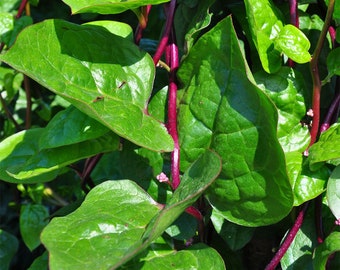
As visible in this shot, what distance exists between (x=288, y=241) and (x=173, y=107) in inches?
9.8

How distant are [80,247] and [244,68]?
291 mm

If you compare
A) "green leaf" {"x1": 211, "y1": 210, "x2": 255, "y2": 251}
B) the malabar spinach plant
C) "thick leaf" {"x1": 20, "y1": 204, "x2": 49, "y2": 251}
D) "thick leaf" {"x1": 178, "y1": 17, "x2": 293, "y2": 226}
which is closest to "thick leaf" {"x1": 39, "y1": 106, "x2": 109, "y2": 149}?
the malabar spinach plant

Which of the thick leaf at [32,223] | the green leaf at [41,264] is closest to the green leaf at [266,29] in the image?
the green leaf at [41,264]

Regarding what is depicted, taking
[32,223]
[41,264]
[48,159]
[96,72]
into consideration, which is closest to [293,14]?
[96,72]

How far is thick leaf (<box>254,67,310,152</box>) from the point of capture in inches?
34.0

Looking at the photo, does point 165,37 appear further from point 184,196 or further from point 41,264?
point 41,264

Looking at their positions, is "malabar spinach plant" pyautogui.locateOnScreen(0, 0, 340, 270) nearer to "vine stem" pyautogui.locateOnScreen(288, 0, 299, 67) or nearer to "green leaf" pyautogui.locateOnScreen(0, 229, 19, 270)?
"vine stem" pyautogui.locateOnScreen(288, 0, 299, 67)

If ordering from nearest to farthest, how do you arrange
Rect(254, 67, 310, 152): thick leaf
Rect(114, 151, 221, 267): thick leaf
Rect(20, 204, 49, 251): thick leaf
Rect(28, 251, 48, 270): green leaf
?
Rect(114, 151, 221, 267): thick leaf, Rect(254, 67, 310, 152): thick leaf, Rect(28, 251, 48, 270): green leaf, Rect(20, 204, 49, 251): thick leaf

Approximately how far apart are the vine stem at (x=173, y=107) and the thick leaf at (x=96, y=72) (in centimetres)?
2

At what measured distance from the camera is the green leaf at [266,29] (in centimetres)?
82

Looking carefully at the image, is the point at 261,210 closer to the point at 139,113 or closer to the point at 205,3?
the point at 139,113

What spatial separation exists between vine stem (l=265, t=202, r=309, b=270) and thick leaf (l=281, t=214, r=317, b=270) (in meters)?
0.03

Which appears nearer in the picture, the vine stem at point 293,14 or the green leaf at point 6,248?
the vine stem at point 293,14

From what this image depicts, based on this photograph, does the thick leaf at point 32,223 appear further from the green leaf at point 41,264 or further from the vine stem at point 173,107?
the vine stem at point 173,107
